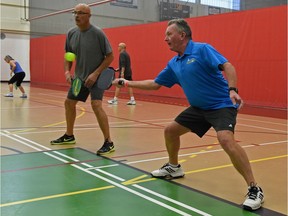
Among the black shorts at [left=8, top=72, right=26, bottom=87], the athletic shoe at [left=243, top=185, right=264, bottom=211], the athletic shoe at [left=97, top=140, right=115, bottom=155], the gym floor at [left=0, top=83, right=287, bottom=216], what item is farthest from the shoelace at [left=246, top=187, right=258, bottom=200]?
the black shorts at [left=8, top=72, right=26, bottom=87]

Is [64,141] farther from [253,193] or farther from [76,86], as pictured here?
[253,193]

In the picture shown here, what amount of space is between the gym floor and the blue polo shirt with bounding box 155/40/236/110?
2.99ft

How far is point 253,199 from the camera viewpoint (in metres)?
3.49

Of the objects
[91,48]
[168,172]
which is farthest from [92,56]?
[168,172]

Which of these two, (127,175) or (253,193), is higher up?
(253,193)

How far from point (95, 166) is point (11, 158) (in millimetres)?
1159

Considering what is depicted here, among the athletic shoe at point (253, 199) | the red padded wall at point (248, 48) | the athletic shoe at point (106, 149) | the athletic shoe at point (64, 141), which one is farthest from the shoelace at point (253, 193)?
the red padded wall at point (248, 48)

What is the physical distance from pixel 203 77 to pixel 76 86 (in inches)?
98.1

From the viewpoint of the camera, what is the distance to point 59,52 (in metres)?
23.5

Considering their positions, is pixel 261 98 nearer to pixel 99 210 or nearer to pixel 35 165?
pixel 35 165

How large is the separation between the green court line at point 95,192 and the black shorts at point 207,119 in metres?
0.65

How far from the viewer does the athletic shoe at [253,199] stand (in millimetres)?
3447

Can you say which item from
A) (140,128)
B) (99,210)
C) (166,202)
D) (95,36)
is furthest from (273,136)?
(99,210)

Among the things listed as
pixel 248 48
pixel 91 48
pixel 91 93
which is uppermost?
pixel 248 48
